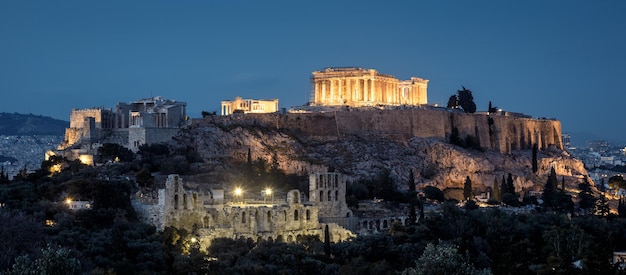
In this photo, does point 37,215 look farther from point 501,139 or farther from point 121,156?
point 501,139

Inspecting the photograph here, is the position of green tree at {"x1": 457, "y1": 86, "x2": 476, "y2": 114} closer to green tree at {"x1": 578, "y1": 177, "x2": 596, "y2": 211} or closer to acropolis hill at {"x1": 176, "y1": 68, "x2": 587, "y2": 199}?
acropolis hill at {"x1": 176, "y1": 68, "x2": 587, "y2": 199}

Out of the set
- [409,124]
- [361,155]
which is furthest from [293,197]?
[409,124]

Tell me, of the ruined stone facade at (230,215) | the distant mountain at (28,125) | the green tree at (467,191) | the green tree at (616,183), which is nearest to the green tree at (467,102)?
the green tree at (616,183)

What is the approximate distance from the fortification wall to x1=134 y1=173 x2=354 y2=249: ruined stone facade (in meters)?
25.1

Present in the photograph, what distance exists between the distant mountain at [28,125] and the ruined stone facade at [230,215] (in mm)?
82142

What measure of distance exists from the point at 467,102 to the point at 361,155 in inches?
824

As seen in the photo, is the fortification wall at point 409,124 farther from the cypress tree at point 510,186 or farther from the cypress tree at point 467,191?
the cypress tree at point 467,191

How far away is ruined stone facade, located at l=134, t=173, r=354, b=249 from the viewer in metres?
38.1

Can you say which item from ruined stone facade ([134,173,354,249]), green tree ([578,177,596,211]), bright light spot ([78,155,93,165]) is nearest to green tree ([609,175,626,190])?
green tree ([578,177,596,211])

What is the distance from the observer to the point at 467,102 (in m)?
85.3

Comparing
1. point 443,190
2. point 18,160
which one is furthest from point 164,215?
point 18,160

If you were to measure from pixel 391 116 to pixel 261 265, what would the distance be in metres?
41.3

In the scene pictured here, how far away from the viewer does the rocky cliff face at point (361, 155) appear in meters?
62.8

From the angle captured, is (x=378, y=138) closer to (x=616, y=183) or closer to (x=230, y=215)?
(x=616, y=183)
